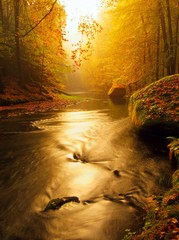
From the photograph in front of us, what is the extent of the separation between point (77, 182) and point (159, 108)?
4092mm

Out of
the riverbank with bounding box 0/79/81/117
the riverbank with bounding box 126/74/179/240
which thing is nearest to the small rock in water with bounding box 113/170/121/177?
the riverbank with bounding box 126/74/179/240

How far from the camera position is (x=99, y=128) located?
10094 mm

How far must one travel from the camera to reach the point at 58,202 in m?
4.01

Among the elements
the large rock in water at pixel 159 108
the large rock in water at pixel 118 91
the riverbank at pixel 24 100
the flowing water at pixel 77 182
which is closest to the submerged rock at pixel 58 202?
the flowing water at pixel 77 182

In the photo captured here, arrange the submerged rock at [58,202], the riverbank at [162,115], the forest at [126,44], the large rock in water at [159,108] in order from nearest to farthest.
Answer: the submerged rock at [58,202], the riverbank at [162,115], the large rock in water at [159,108], the forest at [126,44]

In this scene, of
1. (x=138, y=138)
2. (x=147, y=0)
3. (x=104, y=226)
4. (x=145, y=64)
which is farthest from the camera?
(x=145, y=64)

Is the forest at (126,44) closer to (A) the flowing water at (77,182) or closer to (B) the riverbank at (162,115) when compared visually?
(B) the riverbank at (162,115)

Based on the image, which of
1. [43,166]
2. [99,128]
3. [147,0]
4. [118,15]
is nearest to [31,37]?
[118,15]

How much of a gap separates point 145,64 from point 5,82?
1183 centimetres

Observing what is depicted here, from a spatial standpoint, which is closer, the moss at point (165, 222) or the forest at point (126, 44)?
the moss at point (165, 222)

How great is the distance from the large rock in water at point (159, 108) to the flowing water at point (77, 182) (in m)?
0.78

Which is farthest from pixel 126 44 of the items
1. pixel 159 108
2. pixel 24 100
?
pixel 159 108

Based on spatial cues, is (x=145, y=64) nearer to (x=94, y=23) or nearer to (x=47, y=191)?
A: (x=94, y=23)

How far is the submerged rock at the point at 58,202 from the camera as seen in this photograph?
3.89 meters
